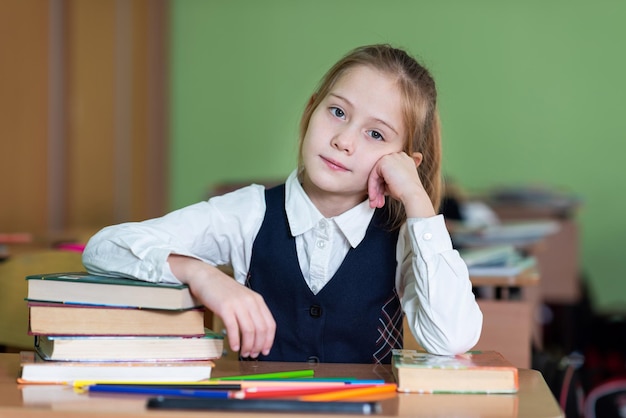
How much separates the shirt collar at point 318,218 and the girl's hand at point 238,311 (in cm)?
34

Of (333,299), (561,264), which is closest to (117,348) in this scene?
(333,299)

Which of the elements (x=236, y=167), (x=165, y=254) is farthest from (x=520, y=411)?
(x=236, y=167)

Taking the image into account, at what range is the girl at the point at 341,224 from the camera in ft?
5.23

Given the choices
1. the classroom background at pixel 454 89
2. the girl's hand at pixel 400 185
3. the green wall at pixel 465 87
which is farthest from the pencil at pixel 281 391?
the green wall at pixel 465 87

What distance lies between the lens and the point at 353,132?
1595mm

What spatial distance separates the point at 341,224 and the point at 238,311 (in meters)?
0.41

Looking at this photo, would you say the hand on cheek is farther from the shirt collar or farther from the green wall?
the green wall

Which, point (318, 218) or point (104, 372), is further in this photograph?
point (318, 218)

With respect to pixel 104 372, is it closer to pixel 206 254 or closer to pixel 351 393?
pixel 351 393

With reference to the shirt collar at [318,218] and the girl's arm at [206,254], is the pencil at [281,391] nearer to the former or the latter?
the girl's arm at [206,254]

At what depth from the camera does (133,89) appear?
19.8ft

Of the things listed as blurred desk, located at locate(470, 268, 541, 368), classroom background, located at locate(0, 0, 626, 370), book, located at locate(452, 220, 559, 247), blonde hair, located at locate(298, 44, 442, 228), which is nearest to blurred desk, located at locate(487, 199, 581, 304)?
book, located at locate(452, 220, 559, 247)

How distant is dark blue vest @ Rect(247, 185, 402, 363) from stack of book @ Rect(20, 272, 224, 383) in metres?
0.36

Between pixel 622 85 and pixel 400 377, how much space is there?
6210 millimetres
